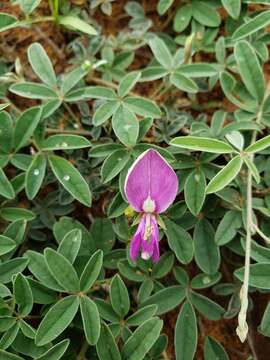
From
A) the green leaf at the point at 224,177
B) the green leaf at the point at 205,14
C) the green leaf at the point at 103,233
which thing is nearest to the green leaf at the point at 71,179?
the green leaf at the point at 103,233

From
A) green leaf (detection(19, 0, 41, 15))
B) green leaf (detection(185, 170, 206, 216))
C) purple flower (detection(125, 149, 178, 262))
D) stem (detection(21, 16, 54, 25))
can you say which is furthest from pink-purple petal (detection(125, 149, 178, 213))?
stem (detection(21, 16, 54, 25))

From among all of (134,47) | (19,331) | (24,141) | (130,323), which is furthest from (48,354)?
(134,47)

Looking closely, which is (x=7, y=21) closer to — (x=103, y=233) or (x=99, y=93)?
(x=99, y=93)

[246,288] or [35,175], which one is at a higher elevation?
[35,175]

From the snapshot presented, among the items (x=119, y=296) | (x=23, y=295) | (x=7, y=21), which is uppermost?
(x=7, y=21)

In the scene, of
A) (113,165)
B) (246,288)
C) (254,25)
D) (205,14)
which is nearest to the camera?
(246,288)

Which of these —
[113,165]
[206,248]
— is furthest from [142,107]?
[206,248]

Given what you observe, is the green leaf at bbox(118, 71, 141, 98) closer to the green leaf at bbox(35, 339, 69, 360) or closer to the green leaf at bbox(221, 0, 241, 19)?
the green leaf at bbox(221, 0, 241, 19)

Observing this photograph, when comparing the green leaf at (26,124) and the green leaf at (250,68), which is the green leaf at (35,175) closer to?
the green leaf at (26,124)

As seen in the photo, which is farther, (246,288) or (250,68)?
(250,68)
